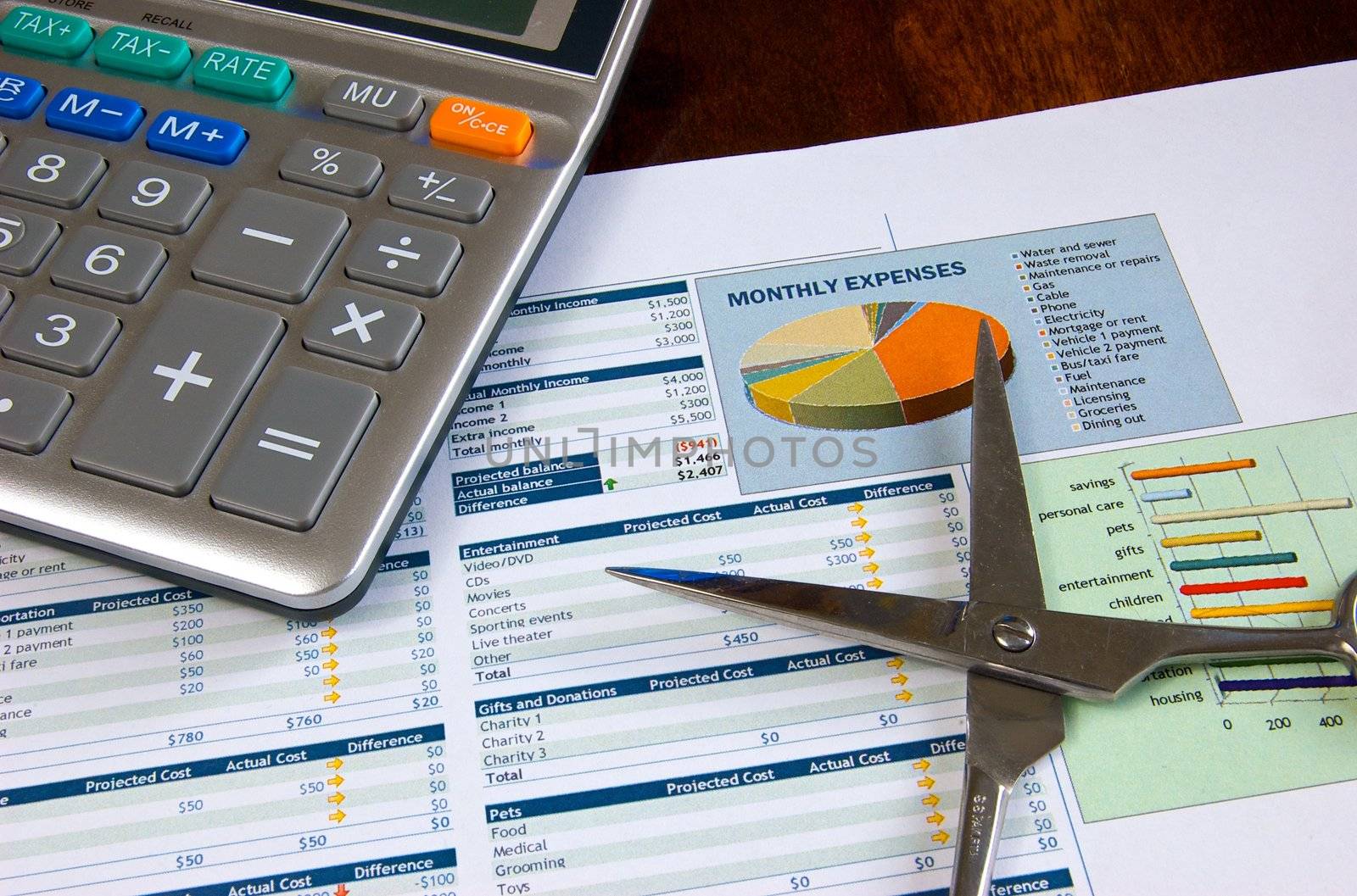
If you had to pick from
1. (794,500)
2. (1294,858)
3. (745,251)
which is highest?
(745,251)

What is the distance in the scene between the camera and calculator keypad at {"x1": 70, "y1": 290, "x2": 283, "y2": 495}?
33cm

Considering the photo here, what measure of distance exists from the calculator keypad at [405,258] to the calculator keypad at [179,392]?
34 millimetres

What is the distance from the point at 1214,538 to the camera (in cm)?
34

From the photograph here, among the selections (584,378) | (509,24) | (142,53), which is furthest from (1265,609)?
(142,53)

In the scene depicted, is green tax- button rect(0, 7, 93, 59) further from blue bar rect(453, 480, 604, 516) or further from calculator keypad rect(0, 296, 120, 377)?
blue bar rect(453, 480, 604, 516)

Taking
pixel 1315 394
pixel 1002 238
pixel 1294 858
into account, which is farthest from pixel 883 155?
pixel 1294 858

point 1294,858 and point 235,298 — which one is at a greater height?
point 235,298

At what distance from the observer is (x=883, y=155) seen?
1.42 ft

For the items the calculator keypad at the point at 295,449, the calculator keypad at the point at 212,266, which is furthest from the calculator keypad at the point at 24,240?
the calculator keypad at the point at 295,449

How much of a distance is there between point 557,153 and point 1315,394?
28 centimetres

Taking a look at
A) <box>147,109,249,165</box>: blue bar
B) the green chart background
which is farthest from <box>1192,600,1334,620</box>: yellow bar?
<box>147,109,249,165</box>: blue bar

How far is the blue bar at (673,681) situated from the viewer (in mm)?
328

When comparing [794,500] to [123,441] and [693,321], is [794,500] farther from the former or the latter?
[123,441]

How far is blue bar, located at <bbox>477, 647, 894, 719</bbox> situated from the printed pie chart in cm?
8
